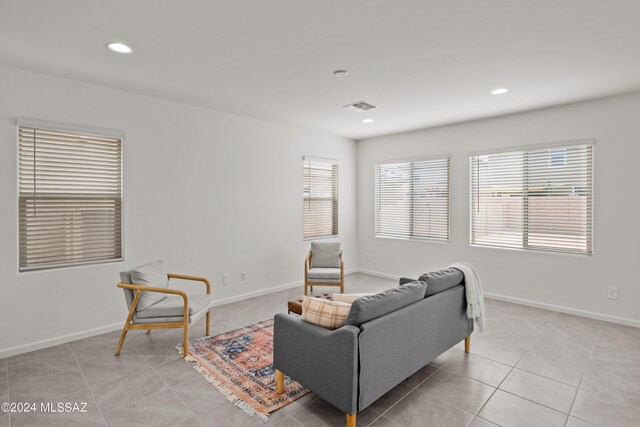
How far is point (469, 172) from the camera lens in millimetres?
4996

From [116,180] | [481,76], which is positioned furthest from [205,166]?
[481,76]

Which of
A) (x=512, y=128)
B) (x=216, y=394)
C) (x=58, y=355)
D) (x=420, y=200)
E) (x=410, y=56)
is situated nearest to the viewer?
(x=216, y=394)

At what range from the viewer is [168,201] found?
401cm

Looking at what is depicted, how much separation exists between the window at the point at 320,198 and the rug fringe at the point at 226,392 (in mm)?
3042

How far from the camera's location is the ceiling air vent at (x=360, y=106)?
13.4 feet

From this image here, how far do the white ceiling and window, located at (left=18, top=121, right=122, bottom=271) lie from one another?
67 cm

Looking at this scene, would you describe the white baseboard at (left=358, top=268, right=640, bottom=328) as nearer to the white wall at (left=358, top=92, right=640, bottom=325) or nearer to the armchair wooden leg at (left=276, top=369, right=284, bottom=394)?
the white wall at (left=358, top=92, right=640, bottom=325)

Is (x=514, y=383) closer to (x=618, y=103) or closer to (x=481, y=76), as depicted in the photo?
(x=481, y=76)

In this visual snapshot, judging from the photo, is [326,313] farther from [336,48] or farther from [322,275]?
[322,275]

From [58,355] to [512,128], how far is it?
19.0 ft

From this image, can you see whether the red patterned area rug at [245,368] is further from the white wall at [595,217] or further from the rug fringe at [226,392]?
the white wall at [595,217]

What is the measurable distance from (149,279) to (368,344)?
223cm

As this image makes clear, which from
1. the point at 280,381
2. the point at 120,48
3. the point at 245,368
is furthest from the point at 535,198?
the point at 120,48

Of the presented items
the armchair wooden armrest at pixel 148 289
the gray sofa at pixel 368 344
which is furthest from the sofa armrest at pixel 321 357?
the armchair wooden armrest at pixel 148 289
